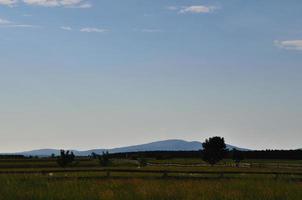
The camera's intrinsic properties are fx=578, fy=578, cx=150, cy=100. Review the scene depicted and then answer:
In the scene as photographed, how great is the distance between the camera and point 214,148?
272 ft

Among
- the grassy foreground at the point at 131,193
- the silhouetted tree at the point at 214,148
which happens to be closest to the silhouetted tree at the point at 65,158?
the silhouetted tree at the point at 214,148

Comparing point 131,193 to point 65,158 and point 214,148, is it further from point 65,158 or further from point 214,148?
point 214,148

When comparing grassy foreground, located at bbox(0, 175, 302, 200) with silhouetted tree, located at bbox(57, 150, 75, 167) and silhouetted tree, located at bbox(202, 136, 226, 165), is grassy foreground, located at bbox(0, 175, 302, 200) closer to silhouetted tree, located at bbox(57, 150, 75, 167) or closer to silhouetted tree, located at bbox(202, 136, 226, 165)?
silhouetted tree, located at bbox(57, 150, 75, 167)

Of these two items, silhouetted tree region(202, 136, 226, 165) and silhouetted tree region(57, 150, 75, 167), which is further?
silhouetted tree region(202, 136, 226, 165)

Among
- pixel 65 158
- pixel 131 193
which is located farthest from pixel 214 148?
pixel 131 193

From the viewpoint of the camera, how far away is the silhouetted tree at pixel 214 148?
82062mm

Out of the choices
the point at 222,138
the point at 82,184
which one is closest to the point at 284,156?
the point at 222,138

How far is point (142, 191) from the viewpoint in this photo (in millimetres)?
19609

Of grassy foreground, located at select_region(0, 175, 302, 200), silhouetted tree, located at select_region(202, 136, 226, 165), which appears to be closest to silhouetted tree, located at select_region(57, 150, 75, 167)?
silhouetted tree, located at select_region(202, 136, 226, 165)

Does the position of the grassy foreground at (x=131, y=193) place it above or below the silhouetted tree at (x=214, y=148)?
below

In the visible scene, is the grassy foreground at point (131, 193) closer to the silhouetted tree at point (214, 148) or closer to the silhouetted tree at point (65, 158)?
the silhouetted tree at point (65, 158)

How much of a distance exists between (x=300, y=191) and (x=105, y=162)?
216ft

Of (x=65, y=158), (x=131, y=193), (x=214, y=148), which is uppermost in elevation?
(x=214, y=148)

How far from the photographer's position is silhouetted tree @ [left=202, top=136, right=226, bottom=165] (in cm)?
8206
